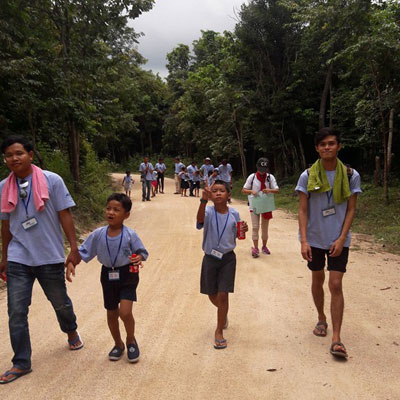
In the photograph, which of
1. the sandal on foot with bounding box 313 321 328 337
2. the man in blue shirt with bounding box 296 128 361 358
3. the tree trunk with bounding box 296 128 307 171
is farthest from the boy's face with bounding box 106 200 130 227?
the tree trunk with bounding box 296 128 307 171

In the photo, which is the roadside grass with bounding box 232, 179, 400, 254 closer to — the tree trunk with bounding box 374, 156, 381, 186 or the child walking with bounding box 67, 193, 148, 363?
the tree trunk with bounding box 374, 156, 381, 186

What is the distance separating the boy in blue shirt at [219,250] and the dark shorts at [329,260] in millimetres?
717

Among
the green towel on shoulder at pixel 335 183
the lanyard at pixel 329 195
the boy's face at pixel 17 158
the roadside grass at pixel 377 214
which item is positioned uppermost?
the boy's face at pixel 17 158

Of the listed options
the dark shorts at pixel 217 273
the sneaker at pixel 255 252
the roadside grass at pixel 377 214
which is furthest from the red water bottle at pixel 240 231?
the roadside grass at pixel 377 214

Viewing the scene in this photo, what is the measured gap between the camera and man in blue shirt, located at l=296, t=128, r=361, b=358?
3.48 meters

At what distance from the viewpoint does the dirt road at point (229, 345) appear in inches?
116

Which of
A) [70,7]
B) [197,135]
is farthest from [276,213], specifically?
[197,135]

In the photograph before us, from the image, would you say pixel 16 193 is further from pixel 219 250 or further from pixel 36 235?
pixel 219 250

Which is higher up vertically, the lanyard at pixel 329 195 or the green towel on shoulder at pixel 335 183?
the green towel on shoulder at pixel 335 183

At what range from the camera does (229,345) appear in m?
3.66

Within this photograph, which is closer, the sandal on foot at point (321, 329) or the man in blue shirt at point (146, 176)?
the sandal on foot at point (321, 329)

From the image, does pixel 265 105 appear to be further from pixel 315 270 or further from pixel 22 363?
pixel 22 363

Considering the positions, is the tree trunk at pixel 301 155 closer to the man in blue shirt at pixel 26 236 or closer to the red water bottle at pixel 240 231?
the red water bottle at pixel 240 231

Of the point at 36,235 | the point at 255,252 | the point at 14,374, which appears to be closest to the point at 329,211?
the point at 36,235
